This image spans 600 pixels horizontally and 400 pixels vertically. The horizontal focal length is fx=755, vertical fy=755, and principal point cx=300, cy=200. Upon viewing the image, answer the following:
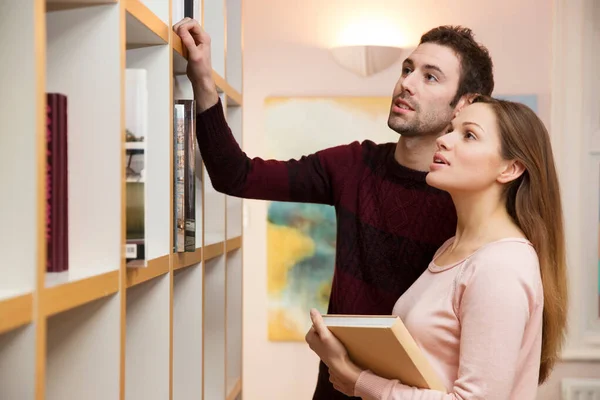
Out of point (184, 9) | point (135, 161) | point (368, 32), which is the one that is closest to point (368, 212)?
point (184, 9)

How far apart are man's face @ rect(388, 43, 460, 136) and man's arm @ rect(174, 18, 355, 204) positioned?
0.20 meters

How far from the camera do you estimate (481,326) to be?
4.41 feet

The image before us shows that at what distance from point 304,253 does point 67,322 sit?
106 inches

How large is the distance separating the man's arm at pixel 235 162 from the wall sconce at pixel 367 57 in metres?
1.66

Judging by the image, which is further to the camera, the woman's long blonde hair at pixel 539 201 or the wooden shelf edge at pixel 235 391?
the wooden shelf edge at pixel 235 391

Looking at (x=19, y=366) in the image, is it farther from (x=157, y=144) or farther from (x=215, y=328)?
(x=215, y=328)

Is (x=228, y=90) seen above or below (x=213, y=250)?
above

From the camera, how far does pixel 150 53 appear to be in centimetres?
140

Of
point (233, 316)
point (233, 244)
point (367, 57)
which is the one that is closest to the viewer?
point (233, 244)

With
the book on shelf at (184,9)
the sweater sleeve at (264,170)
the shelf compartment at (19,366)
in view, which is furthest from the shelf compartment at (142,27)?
the shelf compartment at (19,366)

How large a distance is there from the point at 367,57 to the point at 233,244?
5.62ft

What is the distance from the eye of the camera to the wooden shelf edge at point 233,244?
212 cm

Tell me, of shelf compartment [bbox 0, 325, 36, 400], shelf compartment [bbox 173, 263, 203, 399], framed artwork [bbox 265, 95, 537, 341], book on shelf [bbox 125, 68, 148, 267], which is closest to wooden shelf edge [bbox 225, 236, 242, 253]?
shelf compartment [bbox 173, 263, 203, 399]

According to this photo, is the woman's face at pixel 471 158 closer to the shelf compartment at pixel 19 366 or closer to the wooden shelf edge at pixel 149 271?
the wooden shelf edge at pixel 149 271
